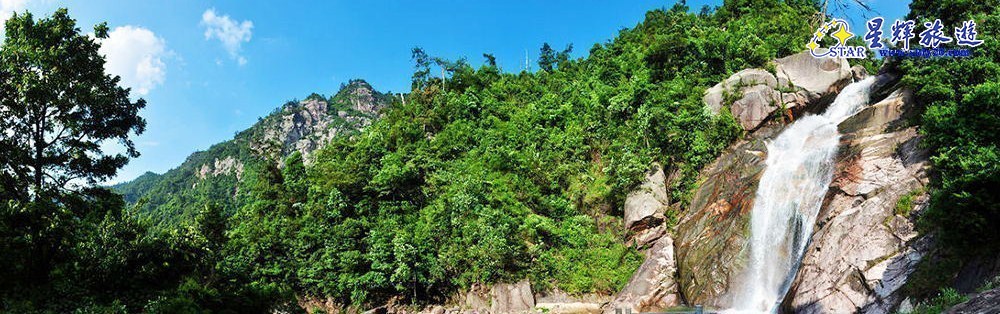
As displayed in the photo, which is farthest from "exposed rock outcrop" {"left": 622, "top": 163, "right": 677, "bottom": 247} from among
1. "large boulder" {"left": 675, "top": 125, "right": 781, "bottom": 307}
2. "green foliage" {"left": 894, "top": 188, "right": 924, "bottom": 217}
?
"green foliage" {"left": 894, "top": 188, "right": 924, "bottom": 217}

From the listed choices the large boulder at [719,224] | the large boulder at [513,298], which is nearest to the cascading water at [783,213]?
the large boulder at [719,224]

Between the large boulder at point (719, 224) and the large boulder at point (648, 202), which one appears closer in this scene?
the large boulder at point (719, 224)

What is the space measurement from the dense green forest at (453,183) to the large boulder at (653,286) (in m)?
1.54

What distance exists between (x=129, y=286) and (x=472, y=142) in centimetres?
2696

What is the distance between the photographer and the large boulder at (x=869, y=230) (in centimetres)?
1305

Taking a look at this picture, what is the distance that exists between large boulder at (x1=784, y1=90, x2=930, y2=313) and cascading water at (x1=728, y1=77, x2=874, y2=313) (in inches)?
30.3

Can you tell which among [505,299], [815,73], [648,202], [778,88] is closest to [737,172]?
[648,202]

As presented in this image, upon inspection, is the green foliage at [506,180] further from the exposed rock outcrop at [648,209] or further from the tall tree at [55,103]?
the tall tree at [55,103]

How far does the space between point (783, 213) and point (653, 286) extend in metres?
5.82

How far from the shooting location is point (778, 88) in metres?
26.4

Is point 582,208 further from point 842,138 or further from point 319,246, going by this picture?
point 319,246

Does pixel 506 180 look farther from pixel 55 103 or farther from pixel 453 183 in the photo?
pixel 55 103

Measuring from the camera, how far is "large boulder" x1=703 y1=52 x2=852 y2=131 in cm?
2575

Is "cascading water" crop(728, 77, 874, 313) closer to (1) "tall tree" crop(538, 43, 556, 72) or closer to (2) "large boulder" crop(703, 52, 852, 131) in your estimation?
(2) "large boulder" crop(703, 52, 852, 131)
